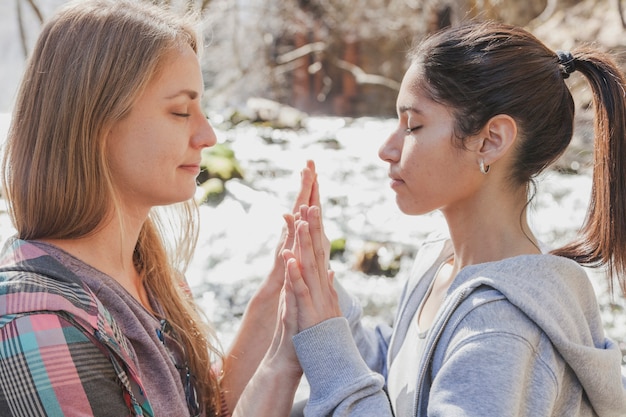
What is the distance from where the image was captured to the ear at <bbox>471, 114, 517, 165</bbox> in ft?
4.42

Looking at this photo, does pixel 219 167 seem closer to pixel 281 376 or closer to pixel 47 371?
pixel 281 376

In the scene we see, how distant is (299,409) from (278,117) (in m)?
8.88

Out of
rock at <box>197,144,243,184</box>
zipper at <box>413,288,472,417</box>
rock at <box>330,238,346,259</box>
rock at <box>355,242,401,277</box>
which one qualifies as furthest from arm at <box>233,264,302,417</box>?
rock at <box>197,144,243,184</box>

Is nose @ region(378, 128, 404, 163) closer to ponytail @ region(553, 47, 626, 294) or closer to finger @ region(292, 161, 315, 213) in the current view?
finger @ region(292, 161, 315, 213)

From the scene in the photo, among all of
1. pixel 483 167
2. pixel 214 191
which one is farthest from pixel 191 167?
pixel 214 191

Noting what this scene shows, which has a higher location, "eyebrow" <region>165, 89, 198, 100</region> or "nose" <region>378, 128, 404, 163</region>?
"eyebrow" <region>165, 89, 198, 100</region>

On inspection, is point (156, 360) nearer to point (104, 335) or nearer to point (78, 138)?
point (104, 335)

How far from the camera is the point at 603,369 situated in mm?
1190

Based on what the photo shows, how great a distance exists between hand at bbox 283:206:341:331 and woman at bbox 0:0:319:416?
25 cm

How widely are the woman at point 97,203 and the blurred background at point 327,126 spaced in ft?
0.66

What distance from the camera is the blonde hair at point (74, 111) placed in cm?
125

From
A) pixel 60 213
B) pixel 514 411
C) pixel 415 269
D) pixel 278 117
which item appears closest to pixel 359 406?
pixel 514 411

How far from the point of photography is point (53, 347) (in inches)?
42.1

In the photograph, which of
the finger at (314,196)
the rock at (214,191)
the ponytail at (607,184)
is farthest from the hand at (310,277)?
the rock at (214,191)
